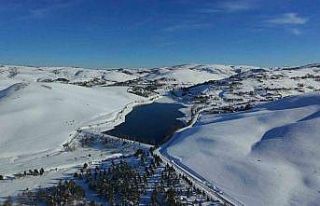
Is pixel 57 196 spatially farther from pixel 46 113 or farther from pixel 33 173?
pixel 46 113

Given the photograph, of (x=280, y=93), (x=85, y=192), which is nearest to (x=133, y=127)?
(x=85, y=192)

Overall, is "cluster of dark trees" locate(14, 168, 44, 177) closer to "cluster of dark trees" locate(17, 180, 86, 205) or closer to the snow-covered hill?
"cluster of dark trees" locate(17, 180, 86, 205)

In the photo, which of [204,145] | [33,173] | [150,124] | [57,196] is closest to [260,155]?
[204,145]

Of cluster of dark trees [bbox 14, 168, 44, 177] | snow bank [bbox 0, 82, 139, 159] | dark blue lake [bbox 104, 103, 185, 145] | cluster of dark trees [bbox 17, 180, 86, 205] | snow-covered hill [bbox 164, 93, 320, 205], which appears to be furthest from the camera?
dark blue lake [bbox 104, 103, 185, 145]

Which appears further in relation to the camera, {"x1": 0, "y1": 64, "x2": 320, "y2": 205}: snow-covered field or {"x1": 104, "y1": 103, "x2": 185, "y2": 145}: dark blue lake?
{"x1": 104, "y1": 103, "x2": 185, "y2": 145}: dark blue lake

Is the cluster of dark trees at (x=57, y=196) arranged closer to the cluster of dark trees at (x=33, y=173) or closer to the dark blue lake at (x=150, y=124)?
the cluster of dark trees at (x=33, y=173)

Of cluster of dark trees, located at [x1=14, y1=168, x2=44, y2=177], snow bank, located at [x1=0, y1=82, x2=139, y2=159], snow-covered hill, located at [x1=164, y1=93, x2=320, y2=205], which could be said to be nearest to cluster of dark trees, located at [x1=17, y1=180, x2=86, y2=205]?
cluster of dark trees, located at [x1=14, y1=168, x2=44, y2=177]
